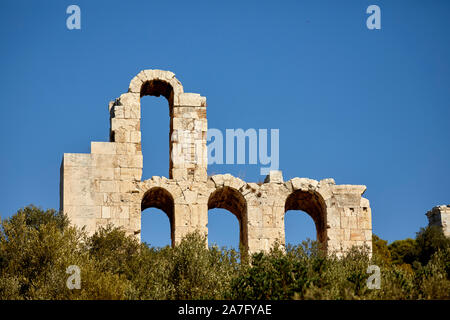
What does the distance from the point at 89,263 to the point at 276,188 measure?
8560 mm

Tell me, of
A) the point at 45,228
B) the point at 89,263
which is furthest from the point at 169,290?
the point at 45,228

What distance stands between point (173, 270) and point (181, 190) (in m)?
4.65

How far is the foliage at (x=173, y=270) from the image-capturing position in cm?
2409

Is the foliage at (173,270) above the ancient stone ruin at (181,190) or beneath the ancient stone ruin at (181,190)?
beneath

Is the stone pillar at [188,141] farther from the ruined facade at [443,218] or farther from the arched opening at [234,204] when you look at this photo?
the ruined facade at [443,218]

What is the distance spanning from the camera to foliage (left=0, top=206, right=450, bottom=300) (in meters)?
24.1

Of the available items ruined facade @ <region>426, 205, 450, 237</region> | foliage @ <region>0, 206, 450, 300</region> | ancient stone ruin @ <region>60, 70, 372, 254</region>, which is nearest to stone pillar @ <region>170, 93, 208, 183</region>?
ancient stone ruin @ <region>60, 70, 372, 254</region>

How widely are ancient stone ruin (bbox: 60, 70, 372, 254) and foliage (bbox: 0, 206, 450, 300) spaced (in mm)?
799

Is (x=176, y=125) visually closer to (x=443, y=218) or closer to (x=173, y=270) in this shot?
→ (x=173, y=270)

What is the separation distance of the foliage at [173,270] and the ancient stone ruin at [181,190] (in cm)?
80

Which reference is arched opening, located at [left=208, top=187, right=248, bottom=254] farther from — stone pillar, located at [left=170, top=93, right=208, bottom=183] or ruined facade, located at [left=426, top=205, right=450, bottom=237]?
ruined facade, located at [left=426, top=205, right=450, bottom=237]

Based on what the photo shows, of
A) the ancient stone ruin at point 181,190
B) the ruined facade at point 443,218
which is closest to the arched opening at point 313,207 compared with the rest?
the ancient stone ruin at point 181,190

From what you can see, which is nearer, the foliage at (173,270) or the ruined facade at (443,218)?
the foliage at (173,270)

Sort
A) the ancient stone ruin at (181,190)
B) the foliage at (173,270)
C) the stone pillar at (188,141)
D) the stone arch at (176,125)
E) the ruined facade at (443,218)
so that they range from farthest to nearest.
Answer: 1. the ruined facade at (443,218)
2. the stone pillar at (188,141)
3. the stone arch at (176,125)
4. the ancient stone ruin at (181,190)
5. the foliage at (173,270)
